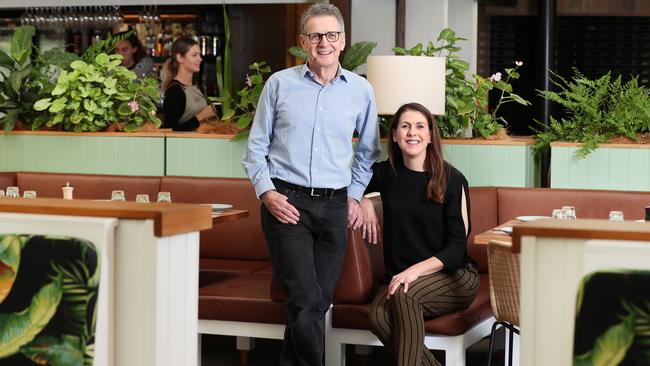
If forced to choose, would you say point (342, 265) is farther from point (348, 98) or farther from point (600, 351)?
point (600, 351)

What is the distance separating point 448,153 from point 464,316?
1505 millimetres

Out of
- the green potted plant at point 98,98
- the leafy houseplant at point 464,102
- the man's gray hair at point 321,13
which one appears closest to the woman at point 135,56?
the green potted plant at point 98,98

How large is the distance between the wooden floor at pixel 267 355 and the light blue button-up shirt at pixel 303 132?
1.45m

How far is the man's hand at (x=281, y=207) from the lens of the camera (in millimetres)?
4348

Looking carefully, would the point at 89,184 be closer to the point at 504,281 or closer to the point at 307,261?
the point at 307,261

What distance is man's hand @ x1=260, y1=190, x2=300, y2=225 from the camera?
4348mm

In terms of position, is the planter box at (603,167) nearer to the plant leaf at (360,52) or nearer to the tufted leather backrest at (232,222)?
the plant leaf at (360,52)

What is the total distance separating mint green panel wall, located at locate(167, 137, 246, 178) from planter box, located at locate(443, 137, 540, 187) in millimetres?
1242

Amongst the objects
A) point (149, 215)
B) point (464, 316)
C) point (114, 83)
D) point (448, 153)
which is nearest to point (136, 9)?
point (114, 83)

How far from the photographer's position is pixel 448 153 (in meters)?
6.10

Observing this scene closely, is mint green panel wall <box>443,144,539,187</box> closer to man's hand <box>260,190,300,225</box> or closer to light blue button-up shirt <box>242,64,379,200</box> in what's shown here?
light blue button-up shirt <box>242,64,379,200</box>

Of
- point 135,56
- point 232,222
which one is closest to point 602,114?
point 232,222

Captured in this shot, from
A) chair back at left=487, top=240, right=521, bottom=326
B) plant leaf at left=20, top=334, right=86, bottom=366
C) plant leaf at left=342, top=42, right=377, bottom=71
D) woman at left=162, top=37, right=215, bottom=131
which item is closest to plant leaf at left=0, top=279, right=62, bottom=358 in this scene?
plant leaf at left=20, top=334, right=86, bottom=366

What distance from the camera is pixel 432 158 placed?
15.8 feet
